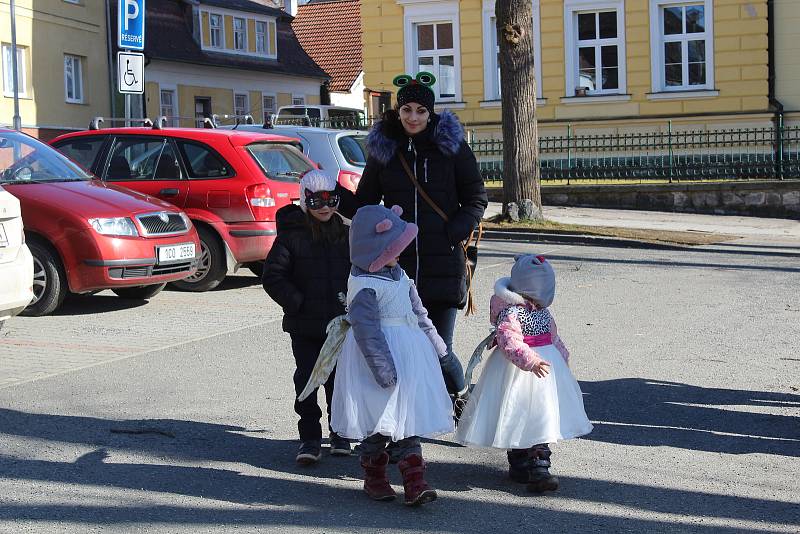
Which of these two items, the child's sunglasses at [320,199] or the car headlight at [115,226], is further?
the car headlight at [115,226]

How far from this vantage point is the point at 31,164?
11.2 metres

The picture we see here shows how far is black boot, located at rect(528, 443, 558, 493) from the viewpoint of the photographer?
5406 mm

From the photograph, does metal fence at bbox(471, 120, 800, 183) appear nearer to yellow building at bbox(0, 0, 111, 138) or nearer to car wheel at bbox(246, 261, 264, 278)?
car wheel at bbox(246, 261, 264, 278)

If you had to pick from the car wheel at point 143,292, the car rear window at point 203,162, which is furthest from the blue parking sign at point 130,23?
the car wheel at point 143,292

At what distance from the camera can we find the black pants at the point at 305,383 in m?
5.98

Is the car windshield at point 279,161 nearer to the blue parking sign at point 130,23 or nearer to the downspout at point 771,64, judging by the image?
the blue parking sign at point 130,23

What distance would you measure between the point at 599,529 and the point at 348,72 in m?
51.9

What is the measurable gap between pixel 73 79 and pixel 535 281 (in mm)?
38339

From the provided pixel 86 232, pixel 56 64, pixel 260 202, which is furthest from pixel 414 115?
pixel 56 64

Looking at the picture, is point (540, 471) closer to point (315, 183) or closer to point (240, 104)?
point (315, 183)

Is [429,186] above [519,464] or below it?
above

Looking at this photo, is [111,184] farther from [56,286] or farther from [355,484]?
[355,484]

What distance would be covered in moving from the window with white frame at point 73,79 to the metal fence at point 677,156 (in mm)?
19456

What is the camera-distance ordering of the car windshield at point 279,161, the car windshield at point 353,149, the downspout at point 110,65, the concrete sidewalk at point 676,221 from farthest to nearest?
the downspout at point 110,65 → the concrete sidewalk at point 676,221 → the car windshield at point 353,149 → the car windshield at point 279,161
